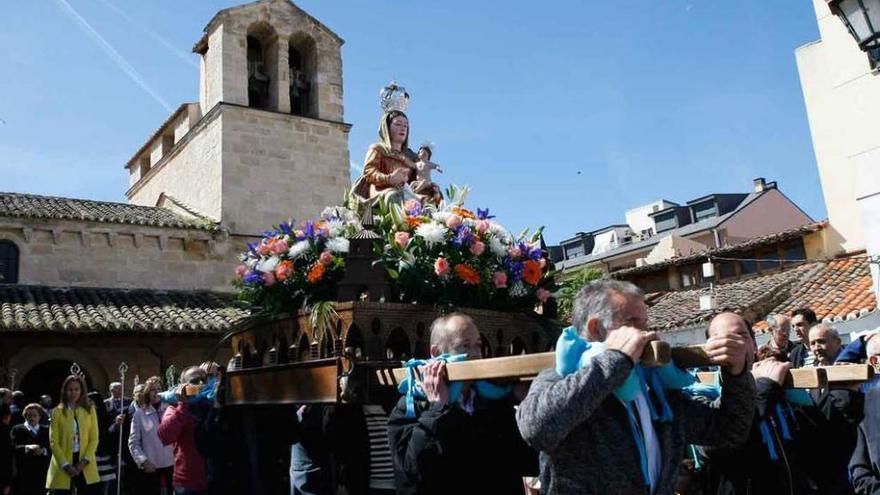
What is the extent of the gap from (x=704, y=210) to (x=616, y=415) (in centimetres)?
3989

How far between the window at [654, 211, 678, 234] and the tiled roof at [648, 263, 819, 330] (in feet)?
59.1

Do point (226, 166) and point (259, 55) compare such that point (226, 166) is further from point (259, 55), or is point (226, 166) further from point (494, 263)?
point (494, 263)

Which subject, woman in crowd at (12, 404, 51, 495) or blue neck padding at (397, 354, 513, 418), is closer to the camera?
blue neck padding at (397, 354, 513, 418)

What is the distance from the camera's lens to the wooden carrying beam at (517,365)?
2123mm

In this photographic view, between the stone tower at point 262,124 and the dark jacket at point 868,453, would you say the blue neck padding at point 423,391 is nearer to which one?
the dark jacket at point 868,453

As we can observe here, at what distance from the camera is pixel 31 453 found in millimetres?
9156

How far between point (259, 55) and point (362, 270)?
Result: 21.2 metres

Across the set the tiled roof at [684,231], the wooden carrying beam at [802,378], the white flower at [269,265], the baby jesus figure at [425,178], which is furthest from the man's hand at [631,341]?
the tiled roof at [684,231]

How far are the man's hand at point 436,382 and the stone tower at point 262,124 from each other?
64.1ft

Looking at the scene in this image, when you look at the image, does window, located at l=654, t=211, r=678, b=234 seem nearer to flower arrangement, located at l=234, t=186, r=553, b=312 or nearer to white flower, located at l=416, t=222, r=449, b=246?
flower arrangement, located at l=234, t=186, r=553, b=312

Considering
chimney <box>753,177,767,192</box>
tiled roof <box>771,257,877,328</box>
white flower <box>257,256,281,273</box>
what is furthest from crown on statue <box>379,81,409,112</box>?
chimney <box>753,177,767,192</box>

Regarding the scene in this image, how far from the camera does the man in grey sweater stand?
85.6 inches

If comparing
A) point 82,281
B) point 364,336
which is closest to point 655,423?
point 364,336

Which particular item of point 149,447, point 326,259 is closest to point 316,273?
point 326,259
